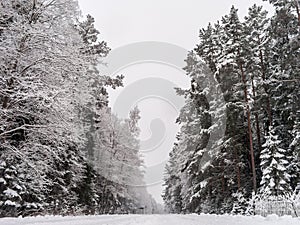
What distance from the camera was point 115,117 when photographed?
30828mm

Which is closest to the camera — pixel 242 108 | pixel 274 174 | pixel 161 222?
pixel 161 222

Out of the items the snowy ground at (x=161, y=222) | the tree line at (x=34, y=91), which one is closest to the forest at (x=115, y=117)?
the tree line at (x=34, y=91)

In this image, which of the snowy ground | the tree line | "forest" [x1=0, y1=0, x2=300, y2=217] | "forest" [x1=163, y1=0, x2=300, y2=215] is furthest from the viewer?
"forest" [x1=163, y1=0, x2=300, y2=215]

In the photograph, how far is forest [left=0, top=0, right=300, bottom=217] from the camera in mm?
9078

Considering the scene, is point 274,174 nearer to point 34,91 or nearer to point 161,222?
point 161,222

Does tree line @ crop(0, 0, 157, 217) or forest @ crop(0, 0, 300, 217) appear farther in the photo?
forest @ crop(0, 0, 300, 217)

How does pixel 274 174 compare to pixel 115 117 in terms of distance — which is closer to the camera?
pixel 274 174

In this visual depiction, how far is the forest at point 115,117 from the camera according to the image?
29.8 ft

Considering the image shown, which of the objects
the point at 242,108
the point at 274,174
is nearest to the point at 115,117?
the point at 242,108

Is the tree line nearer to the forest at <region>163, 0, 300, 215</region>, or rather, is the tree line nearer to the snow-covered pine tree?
the snow-covered pine tree

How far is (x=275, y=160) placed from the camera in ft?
51.1

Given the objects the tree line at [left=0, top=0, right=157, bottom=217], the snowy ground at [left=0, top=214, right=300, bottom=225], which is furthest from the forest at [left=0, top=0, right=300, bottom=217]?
the snowy ground at [left=0, top=214, right=300, bottom=225]

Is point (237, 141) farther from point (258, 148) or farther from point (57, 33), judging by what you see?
point (57, 33)

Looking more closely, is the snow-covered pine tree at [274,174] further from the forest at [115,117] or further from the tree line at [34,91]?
the tree line at [34,91]
